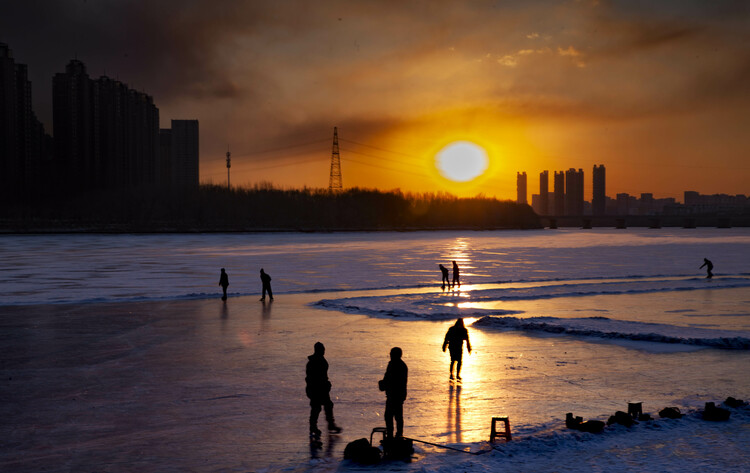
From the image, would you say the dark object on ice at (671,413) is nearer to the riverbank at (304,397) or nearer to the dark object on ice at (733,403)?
the riverbank at (304,397)

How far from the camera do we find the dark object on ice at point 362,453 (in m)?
8.56

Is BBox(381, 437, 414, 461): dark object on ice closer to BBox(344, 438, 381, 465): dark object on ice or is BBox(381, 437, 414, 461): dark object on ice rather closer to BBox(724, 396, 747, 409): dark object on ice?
BBox(344, 438, 381, 465): dark object on ice

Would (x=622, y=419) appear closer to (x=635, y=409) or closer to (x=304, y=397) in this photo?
(x=635, y=409)

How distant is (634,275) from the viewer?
42125mm

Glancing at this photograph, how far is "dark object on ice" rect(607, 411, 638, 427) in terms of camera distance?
1007 centimetres

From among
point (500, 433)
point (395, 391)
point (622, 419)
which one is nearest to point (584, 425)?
point (622, 419)

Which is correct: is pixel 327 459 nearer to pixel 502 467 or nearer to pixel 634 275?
pixel 502 467

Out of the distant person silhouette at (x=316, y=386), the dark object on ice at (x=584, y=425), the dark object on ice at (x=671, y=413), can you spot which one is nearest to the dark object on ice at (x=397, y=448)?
the distant person silhouette at (x=316, y=386)

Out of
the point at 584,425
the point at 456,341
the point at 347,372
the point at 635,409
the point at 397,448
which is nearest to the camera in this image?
the point at 397,448

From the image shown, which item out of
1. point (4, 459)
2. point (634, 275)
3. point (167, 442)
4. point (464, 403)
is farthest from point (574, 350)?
point (634, 275)

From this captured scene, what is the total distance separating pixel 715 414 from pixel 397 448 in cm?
556

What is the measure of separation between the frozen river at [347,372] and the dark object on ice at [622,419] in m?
0.25

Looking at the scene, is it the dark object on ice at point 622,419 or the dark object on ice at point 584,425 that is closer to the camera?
the dark object on ice at point 584,425

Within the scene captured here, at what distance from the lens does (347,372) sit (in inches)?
555
